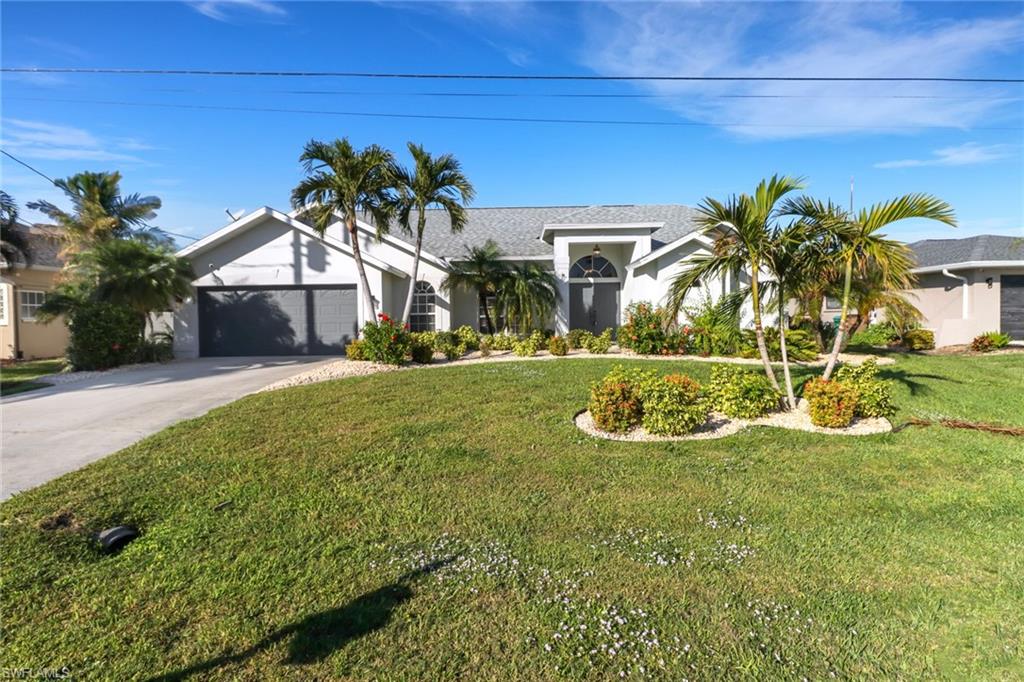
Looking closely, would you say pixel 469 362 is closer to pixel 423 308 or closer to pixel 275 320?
pixel 423 308

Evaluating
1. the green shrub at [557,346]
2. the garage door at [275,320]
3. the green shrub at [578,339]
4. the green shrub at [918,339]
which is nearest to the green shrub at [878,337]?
the green shrub at [918,339]

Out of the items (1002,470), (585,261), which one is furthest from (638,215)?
(1002,470)

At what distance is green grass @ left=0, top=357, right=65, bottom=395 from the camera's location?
10.3 meters

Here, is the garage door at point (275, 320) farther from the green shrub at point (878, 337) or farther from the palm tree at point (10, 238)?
the green shrub at point (878, 337)

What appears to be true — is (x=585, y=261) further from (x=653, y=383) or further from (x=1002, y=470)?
(x=1002, y=470)

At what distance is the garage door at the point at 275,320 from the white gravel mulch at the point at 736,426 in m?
10.3

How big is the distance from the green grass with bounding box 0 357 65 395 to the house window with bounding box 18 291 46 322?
176 centimetres

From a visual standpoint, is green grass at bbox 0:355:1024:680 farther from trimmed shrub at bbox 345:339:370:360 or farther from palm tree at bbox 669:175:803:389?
trimmed shrub at bbox 345:339:370:360

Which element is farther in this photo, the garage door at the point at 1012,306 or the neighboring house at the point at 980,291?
the garage door at the point at 1012,306

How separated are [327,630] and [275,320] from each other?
567 inches

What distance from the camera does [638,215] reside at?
63.4 ft

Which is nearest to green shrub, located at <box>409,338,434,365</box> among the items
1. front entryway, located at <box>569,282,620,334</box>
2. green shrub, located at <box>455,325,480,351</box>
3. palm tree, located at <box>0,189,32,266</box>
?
green shrub, located at <box>455,325,480,351</box>

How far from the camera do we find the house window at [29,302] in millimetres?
17734

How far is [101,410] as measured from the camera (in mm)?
7980
